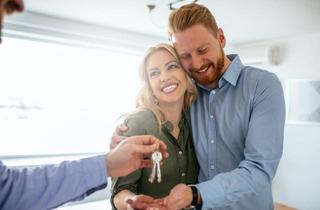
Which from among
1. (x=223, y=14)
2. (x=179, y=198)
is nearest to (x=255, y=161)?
(x=179, y=198)

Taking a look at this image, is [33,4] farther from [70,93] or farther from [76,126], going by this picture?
[76,126]

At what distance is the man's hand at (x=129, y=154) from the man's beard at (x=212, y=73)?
1.44 feet

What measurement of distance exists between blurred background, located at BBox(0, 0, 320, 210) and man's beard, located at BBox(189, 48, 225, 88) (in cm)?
156

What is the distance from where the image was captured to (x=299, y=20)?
3.27 m

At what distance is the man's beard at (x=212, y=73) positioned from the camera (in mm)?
1349

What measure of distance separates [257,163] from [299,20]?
2.66 m

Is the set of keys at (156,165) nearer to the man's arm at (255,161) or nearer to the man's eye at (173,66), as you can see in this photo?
the man's arm at (255,161)

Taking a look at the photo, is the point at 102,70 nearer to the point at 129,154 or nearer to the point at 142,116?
the point at 142,116

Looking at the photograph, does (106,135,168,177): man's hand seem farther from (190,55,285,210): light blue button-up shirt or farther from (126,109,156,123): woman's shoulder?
(126,109,156,123): woman's shoulder

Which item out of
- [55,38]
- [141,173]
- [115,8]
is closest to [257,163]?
[141,173]

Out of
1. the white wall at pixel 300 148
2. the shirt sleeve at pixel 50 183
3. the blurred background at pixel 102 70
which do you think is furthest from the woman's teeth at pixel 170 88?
the white wall at pixel 300 148

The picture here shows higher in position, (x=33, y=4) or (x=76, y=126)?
(x=33, y=4)

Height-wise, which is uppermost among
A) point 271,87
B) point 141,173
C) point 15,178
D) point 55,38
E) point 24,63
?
point 55,38

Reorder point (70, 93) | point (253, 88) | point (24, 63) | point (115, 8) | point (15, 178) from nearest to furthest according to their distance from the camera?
point (15, 178) < point (253, 88) < point (115, 8) < point (24, 63) < point (70, 93)
